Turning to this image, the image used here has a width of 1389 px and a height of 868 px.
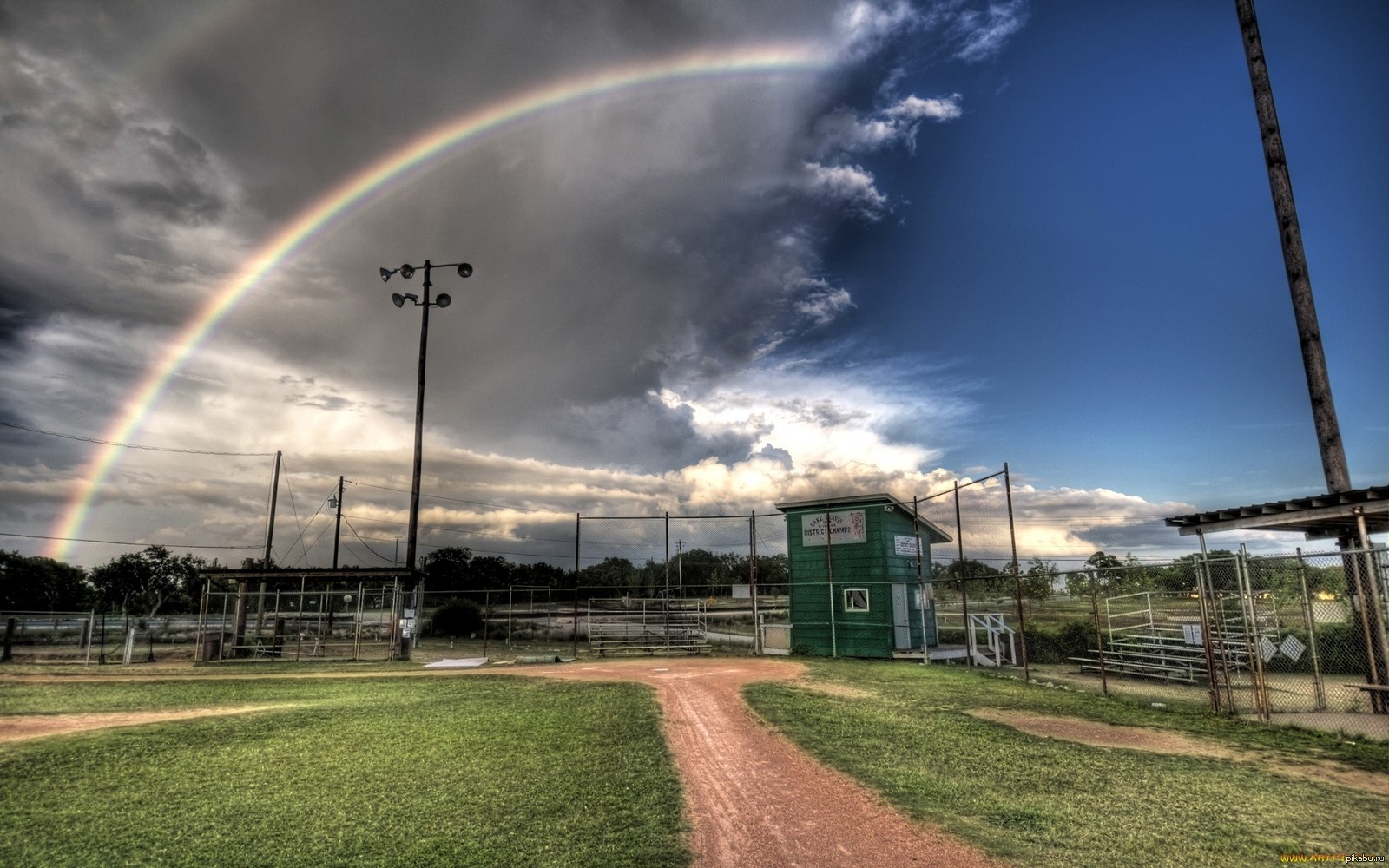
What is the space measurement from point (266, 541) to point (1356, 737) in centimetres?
3342

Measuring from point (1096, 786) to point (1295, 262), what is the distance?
11.2m

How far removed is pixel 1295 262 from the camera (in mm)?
12219

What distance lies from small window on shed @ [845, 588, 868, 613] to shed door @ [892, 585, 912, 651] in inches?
33.0

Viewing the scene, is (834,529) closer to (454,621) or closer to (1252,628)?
(1252,628)

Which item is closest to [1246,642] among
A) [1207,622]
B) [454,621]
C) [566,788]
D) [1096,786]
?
[1207,622]

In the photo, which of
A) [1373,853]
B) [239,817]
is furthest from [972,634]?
[239,817]

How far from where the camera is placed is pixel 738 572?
52125mm

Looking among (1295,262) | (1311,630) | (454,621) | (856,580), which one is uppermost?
(1295,262)

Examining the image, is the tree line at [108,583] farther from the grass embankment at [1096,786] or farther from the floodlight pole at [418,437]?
the grass embankment at [1096,786]

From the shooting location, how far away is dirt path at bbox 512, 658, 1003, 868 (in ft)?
16.5

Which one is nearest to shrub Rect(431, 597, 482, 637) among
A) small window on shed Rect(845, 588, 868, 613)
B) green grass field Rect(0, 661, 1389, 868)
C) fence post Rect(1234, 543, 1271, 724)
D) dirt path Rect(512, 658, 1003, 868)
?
small window on shed Rect(845, 588, 868, 613)

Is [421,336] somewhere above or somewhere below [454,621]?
above

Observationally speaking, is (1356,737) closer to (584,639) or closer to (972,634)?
(972,634)

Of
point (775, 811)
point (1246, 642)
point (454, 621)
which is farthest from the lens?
point (454, 621)
